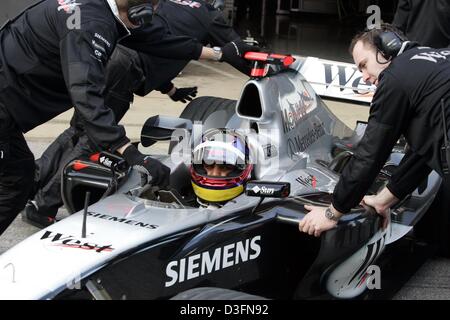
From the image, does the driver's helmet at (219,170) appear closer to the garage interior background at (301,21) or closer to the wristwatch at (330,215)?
the wristwatch at (330,215)

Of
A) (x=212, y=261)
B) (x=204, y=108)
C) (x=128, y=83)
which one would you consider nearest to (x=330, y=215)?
(x=212, y=261)

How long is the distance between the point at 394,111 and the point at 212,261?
102cm

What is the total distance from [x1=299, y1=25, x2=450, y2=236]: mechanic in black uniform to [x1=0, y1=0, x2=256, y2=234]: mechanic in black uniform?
851 mm

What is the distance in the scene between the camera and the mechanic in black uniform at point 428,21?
5.78 metres

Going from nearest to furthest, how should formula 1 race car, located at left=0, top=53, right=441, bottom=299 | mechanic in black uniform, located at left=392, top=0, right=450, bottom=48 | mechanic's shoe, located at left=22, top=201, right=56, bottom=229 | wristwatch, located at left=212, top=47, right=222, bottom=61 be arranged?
formula 1 race car, located at left=0, top=53, right=441, bottom=299 → wristwatch, located at left=212, top=47, right=222, bottom=61 → mechanic's shoe, located at left=22, top=201, right=56, bottom=229 → mechanic in black uniform, located at left=392, top=0, right=450, bottom=48

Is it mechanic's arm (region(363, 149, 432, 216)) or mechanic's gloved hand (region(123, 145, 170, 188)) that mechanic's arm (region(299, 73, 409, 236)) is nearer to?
mechanic's arm (region(363, 149, 432, 216))

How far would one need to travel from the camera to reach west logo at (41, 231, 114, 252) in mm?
3373

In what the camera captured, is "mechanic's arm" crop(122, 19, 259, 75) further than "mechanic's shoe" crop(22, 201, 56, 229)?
No

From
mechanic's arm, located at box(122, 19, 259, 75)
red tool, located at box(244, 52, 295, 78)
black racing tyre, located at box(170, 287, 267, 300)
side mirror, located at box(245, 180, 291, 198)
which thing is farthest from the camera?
mechanic's arm, located at box(122, 19, 259, 75)

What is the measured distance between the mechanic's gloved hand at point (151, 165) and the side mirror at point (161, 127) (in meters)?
0.82

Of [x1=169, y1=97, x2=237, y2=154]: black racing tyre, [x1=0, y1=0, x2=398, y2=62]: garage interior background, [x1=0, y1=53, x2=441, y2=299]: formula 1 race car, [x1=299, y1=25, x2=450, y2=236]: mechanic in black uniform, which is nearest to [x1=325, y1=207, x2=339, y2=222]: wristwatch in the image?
[x1=299, y1=25, x2=450, y2=236]: mechanic in black uniform

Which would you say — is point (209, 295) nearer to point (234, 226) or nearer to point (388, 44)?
point (234, 226)

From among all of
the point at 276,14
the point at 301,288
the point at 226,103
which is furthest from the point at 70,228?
the point at 276,14

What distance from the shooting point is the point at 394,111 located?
339 centimetres
